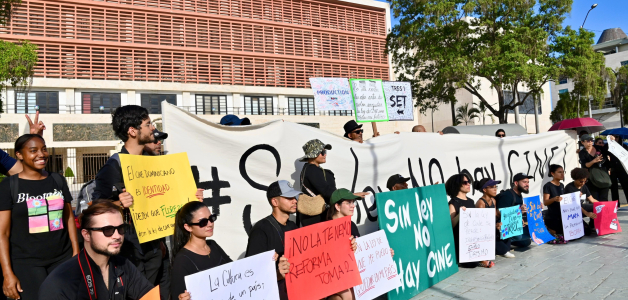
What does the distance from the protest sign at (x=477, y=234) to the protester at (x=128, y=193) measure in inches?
152

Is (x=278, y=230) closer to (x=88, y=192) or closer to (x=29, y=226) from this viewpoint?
(x=88, y=192)

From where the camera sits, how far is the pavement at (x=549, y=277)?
455 centimetres

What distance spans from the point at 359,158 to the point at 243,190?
1887mm

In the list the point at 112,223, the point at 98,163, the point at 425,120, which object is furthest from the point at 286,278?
the point at 425,120

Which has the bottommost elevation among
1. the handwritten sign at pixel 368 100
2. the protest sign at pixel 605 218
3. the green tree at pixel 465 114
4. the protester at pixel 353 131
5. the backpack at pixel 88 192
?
the protest sign at pixel 605 218

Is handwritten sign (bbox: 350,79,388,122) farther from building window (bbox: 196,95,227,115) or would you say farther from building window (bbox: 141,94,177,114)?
building window (bbox: 196,95,227,115)

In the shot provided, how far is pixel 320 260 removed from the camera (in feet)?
12.0

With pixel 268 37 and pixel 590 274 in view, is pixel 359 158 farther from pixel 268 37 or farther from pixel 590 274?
pixel 268 37

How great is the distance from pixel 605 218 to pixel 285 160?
235 inches

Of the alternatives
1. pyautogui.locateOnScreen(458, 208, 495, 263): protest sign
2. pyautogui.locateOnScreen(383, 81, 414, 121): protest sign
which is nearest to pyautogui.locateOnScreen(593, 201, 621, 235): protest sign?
pyautogui.locateOnScreen(458, 208, 495, 263): protest sign

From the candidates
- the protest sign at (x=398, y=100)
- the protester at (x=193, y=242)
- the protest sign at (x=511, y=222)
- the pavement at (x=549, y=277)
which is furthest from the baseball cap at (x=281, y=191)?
the protest sign at (x=398, y=100)

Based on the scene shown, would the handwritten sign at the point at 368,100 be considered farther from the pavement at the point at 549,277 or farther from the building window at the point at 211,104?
the building window at the point at 211,104

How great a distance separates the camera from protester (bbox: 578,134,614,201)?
Answer: 834 cm

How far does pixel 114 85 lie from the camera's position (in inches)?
1342
